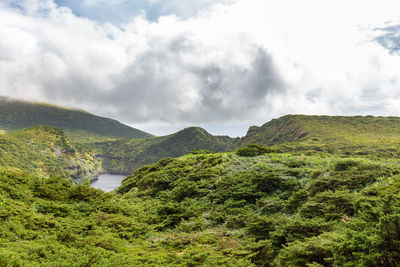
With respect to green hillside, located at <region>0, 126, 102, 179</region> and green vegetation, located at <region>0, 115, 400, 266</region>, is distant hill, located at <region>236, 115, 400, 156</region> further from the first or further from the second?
green hillside, located at <region>0, 126, 102, 179</region>

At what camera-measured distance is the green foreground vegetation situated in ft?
22.2

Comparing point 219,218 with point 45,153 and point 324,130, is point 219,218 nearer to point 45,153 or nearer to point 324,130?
point 324,130

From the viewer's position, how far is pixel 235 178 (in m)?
20.5

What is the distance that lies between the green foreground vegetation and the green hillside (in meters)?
124

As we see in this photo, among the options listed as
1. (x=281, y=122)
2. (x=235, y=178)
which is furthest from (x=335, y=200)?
(x=281, y=122)

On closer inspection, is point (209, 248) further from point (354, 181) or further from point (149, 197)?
point (149, 197)

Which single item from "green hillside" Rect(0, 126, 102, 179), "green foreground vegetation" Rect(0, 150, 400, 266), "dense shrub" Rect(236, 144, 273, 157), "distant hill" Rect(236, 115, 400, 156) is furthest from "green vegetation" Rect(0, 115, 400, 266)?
"green hillside" Rect(0, 126, 102, 179)

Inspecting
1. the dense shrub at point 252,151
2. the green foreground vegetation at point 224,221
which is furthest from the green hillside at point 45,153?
the green foreground vegetation at point 224,221

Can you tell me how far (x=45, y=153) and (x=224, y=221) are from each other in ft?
565

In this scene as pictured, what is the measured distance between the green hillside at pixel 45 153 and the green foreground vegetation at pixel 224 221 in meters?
124

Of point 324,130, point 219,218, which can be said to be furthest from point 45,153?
point 324,130

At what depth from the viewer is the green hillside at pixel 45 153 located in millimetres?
127062

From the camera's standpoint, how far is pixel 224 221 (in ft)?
48.9

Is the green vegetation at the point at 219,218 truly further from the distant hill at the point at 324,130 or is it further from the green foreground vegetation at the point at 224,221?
the distant hill at the point at 324,130
